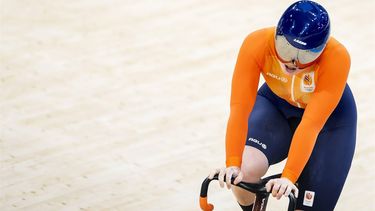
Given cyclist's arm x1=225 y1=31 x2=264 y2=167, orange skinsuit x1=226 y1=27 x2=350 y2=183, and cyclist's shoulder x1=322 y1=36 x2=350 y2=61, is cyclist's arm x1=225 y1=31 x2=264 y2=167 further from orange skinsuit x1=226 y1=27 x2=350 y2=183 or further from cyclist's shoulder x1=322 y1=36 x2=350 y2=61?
cyclist's shoulder x1=322 y1=36 x2=350 y2=61

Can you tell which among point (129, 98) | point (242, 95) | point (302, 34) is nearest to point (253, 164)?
point (242, 95)

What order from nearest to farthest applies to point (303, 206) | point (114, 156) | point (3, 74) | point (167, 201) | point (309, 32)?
point (309, 32)
point (303, 206)
point (167, 201)
point (114, 156)
point (3, 74)

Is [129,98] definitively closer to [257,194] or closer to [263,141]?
[263,141]

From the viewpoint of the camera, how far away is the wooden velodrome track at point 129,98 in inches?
199

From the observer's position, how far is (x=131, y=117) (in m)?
5.73

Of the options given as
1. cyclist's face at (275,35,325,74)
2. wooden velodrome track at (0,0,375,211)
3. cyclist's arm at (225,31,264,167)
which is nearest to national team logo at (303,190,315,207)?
cyclist's arm at (225,31,264,167)

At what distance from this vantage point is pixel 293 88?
3885 mm

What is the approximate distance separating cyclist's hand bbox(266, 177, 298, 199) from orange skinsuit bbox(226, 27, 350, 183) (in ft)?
0.27

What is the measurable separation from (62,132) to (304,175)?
2.09 meters

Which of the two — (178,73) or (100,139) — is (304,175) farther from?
(178,73)

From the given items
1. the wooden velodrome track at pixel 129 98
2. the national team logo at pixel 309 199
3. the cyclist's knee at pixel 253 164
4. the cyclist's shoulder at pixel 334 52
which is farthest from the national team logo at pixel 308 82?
the wooden velodrome track at pixel 129 98

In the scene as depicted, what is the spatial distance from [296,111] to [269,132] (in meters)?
0.16

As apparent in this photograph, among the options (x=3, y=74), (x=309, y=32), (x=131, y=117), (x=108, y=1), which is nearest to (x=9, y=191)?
(x=131, y=117)

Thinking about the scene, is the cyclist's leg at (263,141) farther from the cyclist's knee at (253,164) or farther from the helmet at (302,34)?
the helmet at (302,34)
